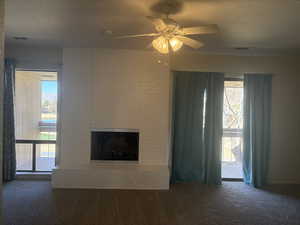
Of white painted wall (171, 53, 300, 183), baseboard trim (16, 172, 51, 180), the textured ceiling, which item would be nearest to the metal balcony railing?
baseboard trim (16, 172, 51, 180)

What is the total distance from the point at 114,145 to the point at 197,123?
1.61 metres

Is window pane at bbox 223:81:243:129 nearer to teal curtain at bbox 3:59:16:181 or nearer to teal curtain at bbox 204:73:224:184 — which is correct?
teal curtain at bbox 204:73:224:184

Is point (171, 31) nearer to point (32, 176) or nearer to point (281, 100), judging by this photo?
point (281, 100)

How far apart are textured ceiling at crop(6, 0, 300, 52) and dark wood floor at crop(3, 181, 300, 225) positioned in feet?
8.05

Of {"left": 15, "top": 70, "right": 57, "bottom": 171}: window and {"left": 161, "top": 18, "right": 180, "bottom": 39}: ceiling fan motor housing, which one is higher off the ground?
{"left": 161, "top": 18, "right": 180, "bottom": 39}: ceiling fan motor housing

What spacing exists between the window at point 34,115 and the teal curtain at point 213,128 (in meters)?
2.93

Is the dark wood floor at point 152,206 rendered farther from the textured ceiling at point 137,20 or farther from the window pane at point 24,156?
the textured ceiling at point 137,20

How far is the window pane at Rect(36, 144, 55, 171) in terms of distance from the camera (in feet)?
15.9

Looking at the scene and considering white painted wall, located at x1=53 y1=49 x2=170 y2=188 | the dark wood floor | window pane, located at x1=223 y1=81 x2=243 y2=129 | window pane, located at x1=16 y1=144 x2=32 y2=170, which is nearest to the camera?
the dark wood floor

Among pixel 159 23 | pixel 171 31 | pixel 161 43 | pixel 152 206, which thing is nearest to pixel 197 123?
pixel 152 206

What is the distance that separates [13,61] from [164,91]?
276 centimetres

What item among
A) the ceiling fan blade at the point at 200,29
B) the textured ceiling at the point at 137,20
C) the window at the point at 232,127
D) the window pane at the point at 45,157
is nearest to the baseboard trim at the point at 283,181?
the window at the point at 232,127

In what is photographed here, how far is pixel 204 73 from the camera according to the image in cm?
468

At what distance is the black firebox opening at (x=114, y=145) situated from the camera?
14.8 ft
